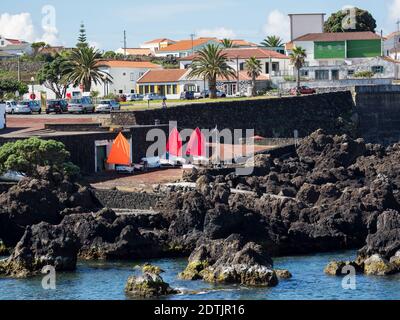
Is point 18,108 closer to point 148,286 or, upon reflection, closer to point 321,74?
point 321,74

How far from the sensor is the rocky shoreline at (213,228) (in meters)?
41.3

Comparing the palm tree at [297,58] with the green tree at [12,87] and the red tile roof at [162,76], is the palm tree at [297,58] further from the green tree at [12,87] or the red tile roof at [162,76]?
the green tree at [12,87]

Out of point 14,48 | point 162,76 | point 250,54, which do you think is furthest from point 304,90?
point 14,48

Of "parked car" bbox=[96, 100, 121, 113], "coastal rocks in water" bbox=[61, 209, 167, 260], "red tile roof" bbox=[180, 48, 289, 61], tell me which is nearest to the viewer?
"coastal rocks in water" bbox=[61, 209, 167, 260]

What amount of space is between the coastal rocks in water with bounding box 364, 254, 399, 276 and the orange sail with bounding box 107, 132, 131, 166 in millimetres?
21835

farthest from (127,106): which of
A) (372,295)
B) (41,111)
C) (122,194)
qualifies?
(372,295)

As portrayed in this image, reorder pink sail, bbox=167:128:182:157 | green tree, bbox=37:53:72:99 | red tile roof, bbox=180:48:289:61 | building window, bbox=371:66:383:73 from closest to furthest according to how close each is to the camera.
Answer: pink sail, bbox=167:128:182:157 → green tree, bbox=37:53:72:99 → building window, bbox=371:66:383:73 → red tile roof, bbox=180:48:289:61

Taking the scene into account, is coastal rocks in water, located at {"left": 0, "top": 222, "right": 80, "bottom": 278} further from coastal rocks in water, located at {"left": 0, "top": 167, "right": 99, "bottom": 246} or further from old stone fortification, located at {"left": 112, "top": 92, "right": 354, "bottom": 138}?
old stone fortification, located at {"left": 112, "top": 92, "right": 354, "bottom": 138}

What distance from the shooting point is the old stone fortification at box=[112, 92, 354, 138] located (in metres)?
72.0

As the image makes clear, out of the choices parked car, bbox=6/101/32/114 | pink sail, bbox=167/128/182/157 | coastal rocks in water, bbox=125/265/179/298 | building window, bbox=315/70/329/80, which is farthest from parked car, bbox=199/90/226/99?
coastal rocks in water, bbox=125/265/179/298

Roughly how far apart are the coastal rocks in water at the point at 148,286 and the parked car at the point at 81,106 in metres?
44.2

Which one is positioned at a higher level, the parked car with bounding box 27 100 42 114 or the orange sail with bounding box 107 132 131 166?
the parked car with bounding box 27 100 42 114

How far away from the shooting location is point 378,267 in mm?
41062

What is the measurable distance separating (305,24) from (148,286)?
98.4m
